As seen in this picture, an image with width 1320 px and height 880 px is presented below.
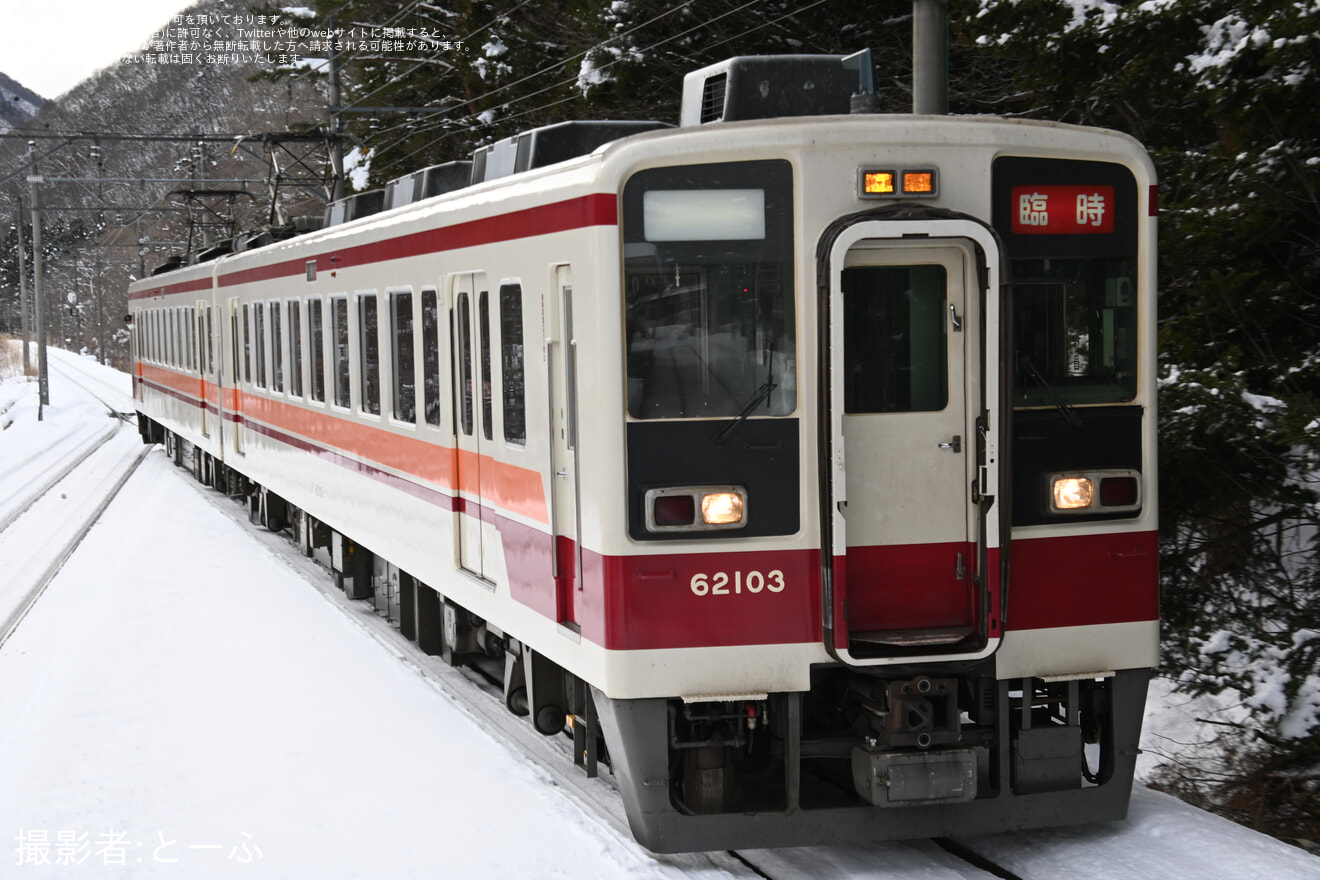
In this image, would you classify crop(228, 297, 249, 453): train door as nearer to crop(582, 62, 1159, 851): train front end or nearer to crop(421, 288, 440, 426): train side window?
crop(421, 288, 440, 426): train side window

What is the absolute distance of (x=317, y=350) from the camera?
472 inches

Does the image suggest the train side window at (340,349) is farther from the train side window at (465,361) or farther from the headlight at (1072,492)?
the headlight at (1072,492)

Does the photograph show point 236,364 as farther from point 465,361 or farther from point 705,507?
point 705,507

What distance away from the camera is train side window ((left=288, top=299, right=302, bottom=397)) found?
12.8 meters

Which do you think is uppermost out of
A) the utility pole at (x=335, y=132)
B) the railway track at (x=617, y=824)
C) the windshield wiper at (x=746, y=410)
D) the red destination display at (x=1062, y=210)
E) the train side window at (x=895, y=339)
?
the utility pole at (x=335, y=132)

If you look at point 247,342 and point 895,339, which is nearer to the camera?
point 895,339

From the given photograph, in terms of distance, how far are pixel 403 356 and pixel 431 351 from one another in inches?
30.1

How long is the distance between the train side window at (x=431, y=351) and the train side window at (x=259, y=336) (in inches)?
261

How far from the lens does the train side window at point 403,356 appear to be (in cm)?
894

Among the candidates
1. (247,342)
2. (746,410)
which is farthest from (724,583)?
(247,342)

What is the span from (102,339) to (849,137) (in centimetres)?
7213

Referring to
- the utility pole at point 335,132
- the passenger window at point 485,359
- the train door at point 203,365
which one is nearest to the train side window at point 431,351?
the passenger window at point 485,359

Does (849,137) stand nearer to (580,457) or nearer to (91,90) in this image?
(580,457)

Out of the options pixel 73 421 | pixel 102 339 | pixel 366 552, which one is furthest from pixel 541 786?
pixel 102 339
